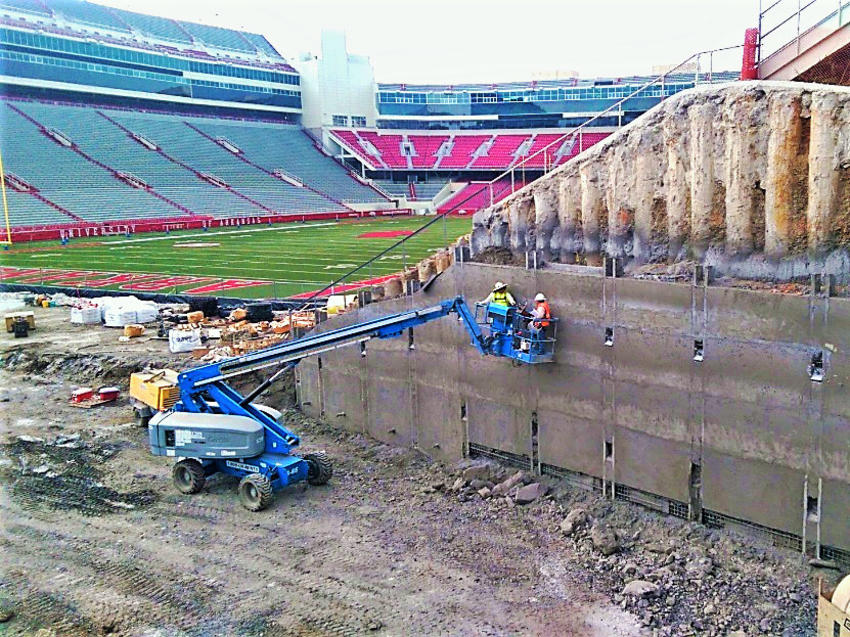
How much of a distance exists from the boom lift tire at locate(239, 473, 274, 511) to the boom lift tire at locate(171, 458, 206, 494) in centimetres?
91


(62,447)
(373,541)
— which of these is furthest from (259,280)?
(373,541)

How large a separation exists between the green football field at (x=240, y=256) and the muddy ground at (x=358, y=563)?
14.4 meters

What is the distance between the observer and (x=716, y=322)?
1055 centimetres

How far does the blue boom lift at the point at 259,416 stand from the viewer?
12.5m

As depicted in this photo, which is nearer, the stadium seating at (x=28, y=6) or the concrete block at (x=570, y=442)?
the concrete block at (x=570, y=442)

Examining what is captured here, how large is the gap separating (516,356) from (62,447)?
9.55m

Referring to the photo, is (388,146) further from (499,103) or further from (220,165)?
(220,165)

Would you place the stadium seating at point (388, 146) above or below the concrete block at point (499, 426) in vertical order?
above

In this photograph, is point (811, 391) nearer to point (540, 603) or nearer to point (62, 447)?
point (540, 603)

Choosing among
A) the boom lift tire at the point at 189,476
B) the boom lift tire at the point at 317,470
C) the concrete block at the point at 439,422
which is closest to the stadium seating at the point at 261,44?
the concrete block at the point at 439,422

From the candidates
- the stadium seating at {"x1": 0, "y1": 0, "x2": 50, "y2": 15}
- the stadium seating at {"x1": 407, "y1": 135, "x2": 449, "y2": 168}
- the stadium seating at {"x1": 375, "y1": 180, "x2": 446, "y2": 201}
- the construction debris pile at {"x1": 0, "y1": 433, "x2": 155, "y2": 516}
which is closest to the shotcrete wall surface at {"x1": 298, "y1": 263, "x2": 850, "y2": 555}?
the construction debris pile at {"x1": 0, "y1": 433, "x2": 155, "y2": 516}

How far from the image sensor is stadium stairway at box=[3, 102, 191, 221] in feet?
190

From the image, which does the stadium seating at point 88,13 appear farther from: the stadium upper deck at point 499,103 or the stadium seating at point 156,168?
the stadium upper deck at point 499,103

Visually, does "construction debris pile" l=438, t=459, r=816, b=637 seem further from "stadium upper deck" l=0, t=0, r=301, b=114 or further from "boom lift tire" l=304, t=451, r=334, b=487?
"stadium upper deck" l=0, t=0, r=301, b=114
